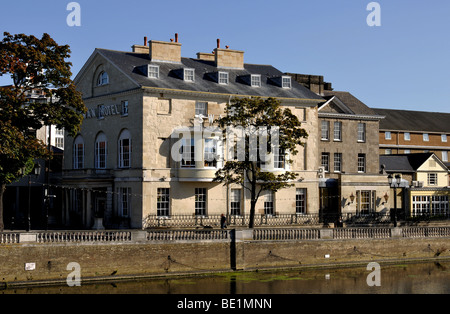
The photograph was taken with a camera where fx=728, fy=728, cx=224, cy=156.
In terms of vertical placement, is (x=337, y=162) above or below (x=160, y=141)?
below

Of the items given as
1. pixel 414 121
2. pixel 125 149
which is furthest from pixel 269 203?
pixel 414 121

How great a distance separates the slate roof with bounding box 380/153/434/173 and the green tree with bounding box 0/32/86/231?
36.5 meters

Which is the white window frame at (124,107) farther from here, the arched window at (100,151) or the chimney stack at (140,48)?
the chimney stack at (140,48)

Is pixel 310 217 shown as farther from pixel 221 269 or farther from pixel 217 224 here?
pixel 221 269

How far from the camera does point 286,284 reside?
4069 cm

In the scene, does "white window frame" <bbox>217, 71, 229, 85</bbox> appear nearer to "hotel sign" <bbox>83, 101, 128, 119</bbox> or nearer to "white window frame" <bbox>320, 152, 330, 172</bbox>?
"hotel sign" <bbox>83, 101, 128, 119</bbox>

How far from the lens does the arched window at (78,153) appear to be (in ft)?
197

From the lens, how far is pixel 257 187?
57.4m

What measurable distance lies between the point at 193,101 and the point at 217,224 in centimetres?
950

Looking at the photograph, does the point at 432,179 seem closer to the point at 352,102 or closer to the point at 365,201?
the point at 352,102

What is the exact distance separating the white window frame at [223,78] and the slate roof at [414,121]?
133 feet

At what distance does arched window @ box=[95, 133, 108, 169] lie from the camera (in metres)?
57.6

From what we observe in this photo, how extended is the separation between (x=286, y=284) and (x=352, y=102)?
33617 millimetres

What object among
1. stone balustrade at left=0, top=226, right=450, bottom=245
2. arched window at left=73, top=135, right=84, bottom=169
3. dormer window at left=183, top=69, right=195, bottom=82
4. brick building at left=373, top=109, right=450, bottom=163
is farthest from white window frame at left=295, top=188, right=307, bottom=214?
brick building at left=373, top=109, right=450, bottom=163
